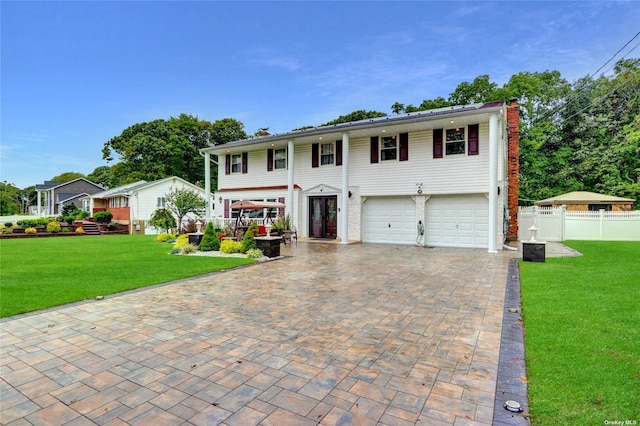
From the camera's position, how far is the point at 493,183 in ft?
40.8

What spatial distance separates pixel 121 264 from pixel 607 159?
29.1m

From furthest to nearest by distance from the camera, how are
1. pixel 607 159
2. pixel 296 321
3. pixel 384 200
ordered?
pixel 607 159, pixel 384 200, pixel 296 321

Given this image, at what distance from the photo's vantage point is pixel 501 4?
512 inches

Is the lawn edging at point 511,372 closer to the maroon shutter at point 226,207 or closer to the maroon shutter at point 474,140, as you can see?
the maroon shutter at point 474,140

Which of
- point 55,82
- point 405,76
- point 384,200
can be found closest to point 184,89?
point 55,82

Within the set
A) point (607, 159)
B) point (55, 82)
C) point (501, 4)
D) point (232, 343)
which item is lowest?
point (232, 343)

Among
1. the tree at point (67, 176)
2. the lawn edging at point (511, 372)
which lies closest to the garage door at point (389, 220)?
the lawn edging at point (511, 372)

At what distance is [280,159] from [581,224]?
624 inches

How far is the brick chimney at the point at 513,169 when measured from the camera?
52.5ft

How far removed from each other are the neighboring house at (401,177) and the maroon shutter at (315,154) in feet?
0.17

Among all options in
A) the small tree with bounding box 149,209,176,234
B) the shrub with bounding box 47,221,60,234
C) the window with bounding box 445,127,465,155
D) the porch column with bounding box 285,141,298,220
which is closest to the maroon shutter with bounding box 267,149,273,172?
the porch column with bounding box 285,141,298,220

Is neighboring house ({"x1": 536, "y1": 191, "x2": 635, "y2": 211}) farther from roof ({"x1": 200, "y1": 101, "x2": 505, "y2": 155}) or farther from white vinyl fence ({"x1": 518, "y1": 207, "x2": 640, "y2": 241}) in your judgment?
roof ({"x1": 200, "y1": 101, "x2": 505, "y2": 155})

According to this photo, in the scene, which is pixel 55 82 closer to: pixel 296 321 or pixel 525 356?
pixel 296 321

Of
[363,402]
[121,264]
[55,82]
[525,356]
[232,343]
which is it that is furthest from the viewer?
[55,82]
